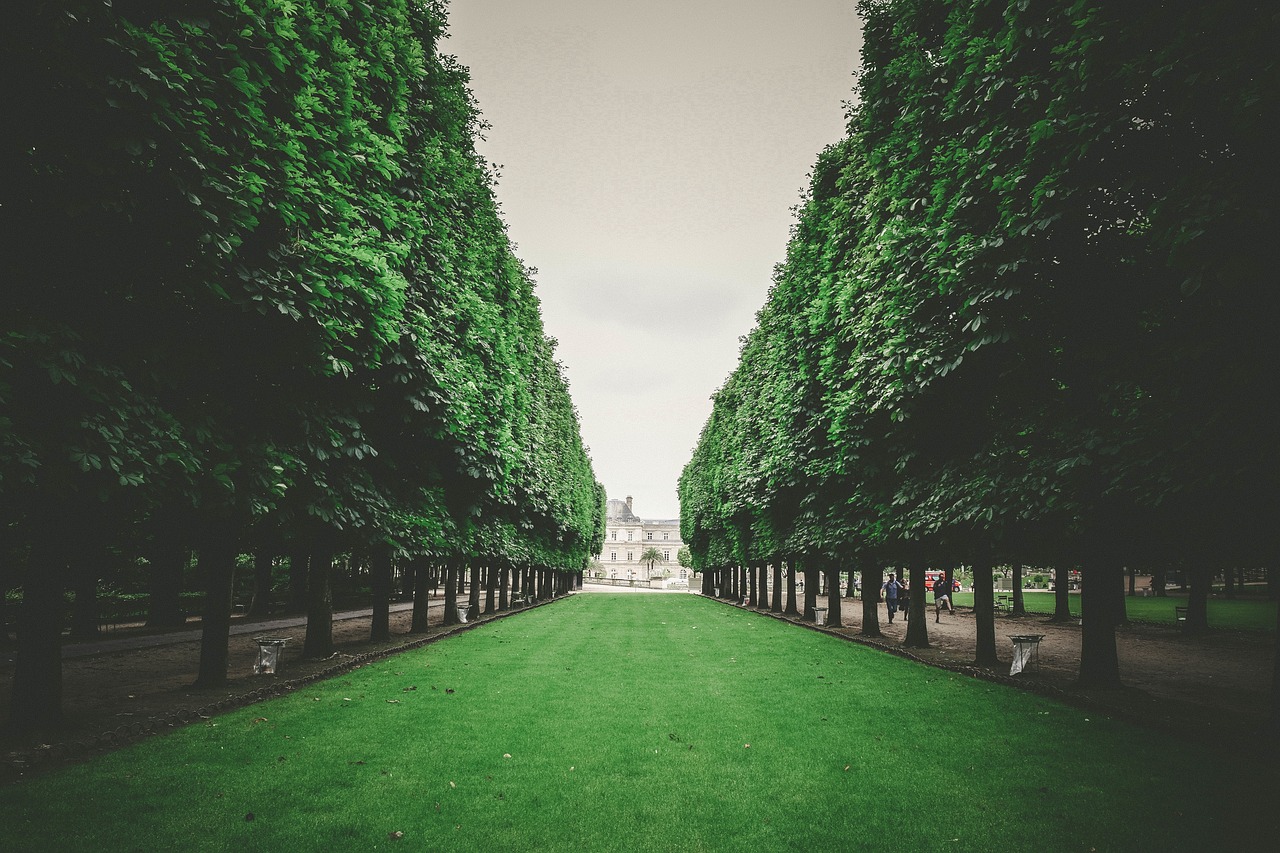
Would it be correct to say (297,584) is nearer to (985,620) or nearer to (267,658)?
(267,658)

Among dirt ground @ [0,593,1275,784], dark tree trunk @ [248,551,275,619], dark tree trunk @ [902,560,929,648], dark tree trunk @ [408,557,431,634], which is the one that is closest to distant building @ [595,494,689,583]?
dark tree trunk @ [248,551,275,619]

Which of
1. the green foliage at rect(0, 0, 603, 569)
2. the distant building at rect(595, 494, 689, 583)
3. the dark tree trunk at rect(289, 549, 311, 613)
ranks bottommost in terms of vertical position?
the distant building at rect(595, 494, 689, 583)

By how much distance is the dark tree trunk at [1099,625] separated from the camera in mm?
10500

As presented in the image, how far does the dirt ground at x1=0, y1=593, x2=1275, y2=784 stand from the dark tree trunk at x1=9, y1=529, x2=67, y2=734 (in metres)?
0.28

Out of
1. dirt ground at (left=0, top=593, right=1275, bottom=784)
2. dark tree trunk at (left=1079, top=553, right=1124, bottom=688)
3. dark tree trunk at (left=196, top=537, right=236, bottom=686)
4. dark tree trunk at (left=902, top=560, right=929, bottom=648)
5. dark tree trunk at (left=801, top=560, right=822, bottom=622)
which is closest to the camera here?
dirt ground at (left=0, top=593, right=1275, bottom=784)

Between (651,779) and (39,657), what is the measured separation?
7.69 m

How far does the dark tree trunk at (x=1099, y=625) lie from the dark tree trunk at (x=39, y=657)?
14.7 meters

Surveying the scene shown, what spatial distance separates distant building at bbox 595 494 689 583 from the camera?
13438 cm

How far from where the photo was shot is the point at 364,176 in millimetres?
11594

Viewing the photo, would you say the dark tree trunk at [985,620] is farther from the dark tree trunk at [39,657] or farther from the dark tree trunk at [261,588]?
the dark tree trunk at [261,588]

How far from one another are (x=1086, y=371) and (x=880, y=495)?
6.50m

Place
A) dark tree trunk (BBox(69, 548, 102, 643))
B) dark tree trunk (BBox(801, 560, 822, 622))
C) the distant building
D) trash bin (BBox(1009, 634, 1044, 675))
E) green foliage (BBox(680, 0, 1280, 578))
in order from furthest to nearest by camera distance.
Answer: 1. the distant building
2. dark tree trunk (BBox(801, 560, 822, 622))
3. dark tree trunk (BBox(69, 548, 102, 643))
4. trash bin (BBox(1009, 634, 1044, 675))
5. green foliage (BBox(680, 0, 1280, 578))

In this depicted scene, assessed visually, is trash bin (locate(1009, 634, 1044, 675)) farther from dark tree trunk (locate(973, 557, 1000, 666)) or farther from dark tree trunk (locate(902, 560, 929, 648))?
dark tree trunk (locate(902, 560, 929, 648))

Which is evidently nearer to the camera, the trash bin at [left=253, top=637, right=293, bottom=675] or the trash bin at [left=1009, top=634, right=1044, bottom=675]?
the trash bin at [left=253, top=637, right=293, bottom=675]
